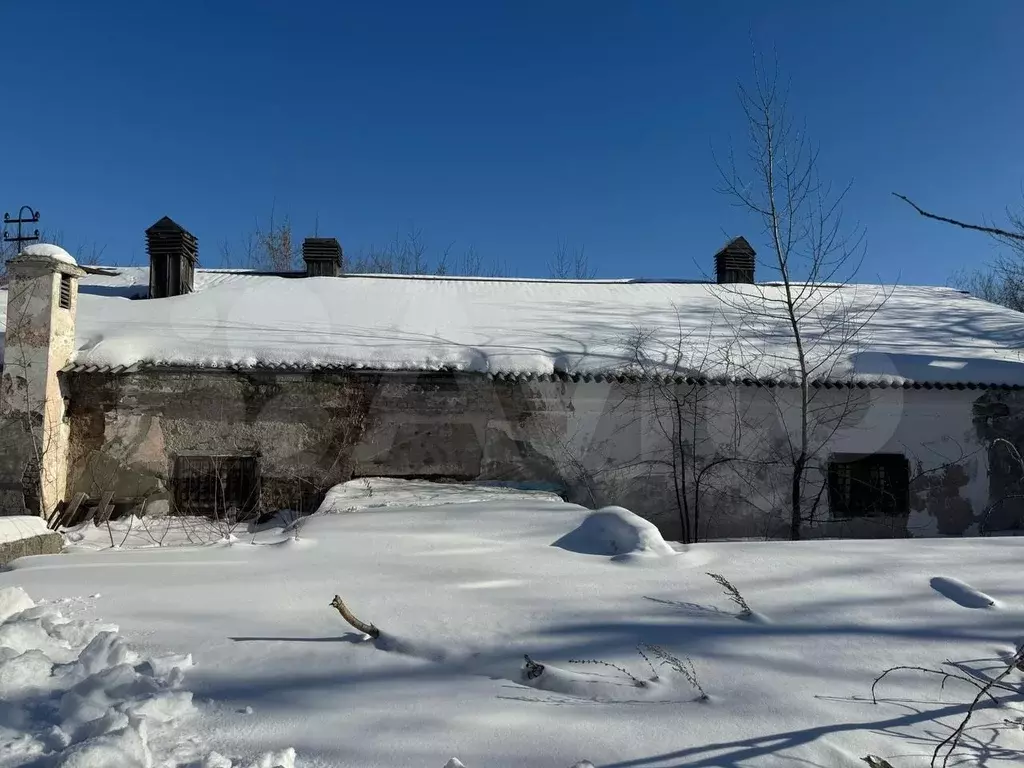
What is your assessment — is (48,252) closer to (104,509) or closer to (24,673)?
(104,509)

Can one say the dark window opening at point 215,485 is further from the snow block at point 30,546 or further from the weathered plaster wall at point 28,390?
the snow block at point 30,546

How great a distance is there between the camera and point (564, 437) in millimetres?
8008

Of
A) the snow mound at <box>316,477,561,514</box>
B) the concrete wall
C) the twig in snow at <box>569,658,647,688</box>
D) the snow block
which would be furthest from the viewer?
the concrete wall

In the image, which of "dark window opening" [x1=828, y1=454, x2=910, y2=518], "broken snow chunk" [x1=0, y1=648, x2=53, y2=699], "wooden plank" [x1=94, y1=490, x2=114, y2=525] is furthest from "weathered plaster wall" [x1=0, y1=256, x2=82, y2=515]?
"dark window opening" [x1=828, y1=454, x2=910, y2=518]

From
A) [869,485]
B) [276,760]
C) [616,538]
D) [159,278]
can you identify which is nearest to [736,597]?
[616,538]

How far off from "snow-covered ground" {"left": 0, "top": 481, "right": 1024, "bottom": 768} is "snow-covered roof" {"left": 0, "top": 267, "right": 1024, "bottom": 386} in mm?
4179

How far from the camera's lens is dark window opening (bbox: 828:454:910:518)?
830 cm

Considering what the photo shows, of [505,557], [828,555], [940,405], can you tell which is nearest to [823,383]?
[940,405]

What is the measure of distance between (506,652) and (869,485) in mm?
7422

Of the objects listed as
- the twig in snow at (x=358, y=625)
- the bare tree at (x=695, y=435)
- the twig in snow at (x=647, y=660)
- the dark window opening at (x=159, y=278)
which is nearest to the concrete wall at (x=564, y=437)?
the bare tree at (x=695, y=435)

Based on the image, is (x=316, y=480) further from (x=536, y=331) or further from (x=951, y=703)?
(x=951, y=703)

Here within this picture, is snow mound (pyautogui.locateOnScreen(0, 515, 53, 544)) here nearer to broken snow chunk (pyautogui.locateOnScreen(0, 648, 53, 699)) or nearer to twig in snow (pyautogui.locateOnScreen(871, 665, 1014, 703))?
broken snow chunk (pyautogui.locateOnScreen(0, 648, 53, 699))

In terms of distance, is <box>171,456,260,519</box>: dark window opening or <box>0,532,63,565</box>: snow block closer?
<box>0,532,63,565</box>: snow block

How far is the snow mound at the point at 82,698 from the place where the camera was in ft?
6.01
